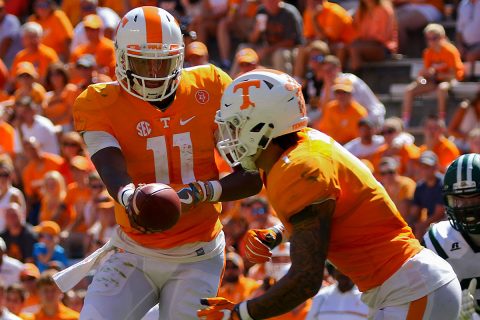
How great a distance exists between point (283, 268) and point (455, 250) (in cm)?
315

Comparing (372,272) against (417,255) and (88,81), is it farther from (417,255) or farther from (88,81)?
(88,81)

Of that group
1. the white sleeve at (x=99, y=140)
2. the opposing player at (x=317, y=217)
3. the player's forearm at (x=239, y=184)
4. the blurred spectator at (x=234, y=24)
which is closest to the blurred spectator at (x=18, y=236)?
the blurred spectator at (x=234, y=24)

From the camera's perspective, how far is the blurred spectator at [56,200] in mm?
11578

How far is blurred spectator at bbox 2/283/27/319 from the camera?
959 cm

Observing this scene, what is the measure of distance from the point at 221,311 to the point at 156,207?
61 centimetres

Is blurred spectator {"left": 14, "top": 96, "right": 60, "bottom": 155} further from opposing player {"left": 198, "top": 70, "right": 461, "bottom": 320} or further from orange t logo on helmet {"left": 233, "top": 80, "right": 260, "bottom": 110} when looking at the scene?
orange t logo on helmet {"left": 233, "top": 80, "right": 260, "bottom": 110}

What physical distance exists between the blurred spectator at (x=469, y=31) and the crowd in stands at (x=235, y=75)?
0.04 feet

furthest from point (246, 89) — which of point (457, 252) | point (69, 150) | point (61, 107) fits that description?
point (61, 107)

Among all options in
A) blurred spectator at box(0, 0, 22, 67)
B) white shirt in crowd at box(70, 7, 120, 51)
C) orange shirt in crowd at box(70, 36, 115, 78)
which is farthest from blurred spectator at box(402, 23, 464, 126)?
blurred spectator at box(0, 0, 22, 67)

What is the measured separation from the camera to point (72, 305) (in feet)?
32.3

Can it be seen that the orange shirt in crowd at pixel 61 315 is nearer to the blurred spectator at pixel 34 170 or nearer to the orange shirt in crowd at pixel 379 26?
the blurred spectator at pixel 34 170

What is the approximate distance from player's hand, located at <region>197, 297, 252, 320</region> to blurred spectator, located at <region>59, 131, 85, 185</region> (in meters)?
7.03

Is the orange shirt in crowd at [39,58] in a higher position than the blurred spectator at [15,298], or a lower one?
lower

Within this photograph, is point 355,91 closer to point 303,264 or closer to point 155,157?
point 155,157
